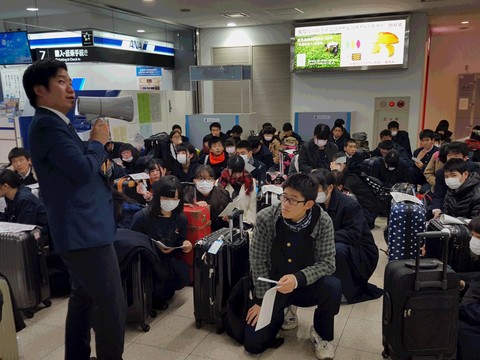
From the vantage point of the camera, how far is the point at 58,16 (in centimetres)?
775

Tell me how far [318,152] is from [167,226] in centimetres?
316

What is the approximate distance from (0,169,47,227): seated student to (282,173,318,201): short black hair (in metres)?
2.17

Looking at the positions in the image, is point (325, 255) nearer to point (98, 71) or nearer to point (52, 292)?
point (52, 292)

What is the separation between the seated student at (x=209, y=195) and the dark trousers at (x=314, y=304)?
151 cm

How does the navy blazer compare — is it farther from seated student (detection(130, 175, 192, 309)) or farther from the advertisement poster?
the advertisement poster

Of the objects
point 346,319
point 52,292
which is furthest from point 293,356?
point 52,292

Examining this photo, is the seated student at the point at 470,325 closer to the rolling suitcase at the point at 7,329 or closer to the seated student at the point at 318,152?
the rolling suitcase at the point at 7,329

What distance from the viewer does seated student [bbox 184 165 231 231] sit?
414 cm

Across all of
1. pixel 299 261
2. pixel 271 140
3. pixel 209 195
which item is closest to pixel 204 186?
pixel 209 195

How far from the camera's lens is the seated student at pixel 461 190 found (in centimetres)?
371

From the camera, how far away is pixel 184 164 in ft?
18.7

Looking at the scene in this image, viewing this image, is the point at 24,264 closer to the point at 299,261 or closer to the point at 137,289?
the point at 137,289

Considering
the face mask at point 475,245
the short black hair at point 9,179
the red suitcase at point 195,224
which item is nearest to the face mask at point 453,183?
the face mask at point 475,245

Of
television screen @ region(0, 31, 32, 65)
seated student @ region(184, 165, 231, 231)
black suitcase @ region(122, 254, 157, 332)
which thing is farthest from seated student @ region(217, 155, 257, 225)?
television screen @ region(0, 31, 32, 65)
